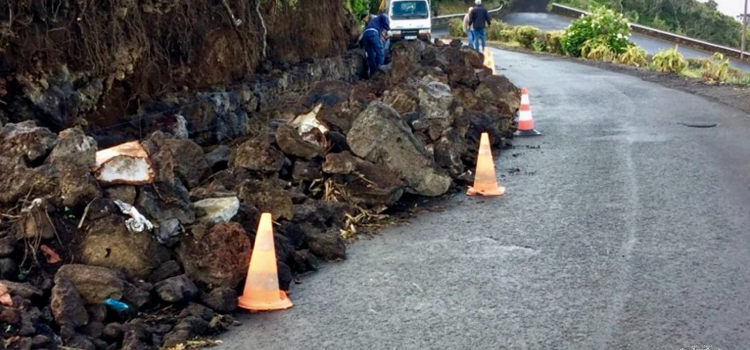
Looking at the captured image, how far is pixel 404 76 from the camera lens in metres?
17.9

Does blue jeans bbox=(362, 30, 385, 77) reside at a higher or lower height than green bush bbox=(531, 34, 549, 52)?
higher

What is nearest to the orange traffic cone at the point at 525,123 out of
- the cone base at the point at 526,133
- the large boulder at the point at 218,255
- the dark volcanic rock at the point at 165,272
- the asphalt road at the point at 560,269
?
the cone base at the point at 526,133

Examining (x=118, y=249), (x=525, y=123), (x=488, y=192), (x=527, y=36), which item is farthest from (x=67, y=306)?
(x=527, y=36)

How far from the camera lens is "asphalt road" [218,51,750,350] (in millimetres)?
6312

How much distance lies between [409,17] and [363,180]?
1128 inches

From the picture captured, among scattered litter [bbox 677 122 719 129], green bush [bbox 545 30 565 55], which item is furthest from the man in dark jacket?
scattered litter [bbox 677 122 719 129]

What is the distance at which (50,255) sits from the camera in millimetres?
7008

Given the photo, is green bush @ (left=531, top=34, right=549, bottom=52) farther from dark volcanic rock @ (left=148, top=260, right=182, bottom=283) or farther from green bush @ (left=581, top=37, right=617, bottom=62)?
dark volcanic rock @ (left=148, top=260, right=182, bottom=283)

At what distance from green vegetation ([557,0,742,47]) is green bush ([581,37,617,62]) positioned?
1018 inches

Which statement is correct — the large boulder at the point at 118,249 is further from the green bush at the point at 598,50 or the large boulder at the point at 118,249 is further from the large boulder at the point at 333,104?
the green bush at the point at 598,50

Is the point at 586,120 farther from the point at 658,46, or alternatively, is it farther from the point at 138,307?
the point at 658,46

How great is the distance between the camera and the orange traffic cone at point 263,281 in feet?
22.8

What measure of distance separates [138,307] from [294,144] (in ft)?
13.1

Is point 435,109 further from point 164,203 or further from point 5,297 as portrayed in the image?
point 5,297
